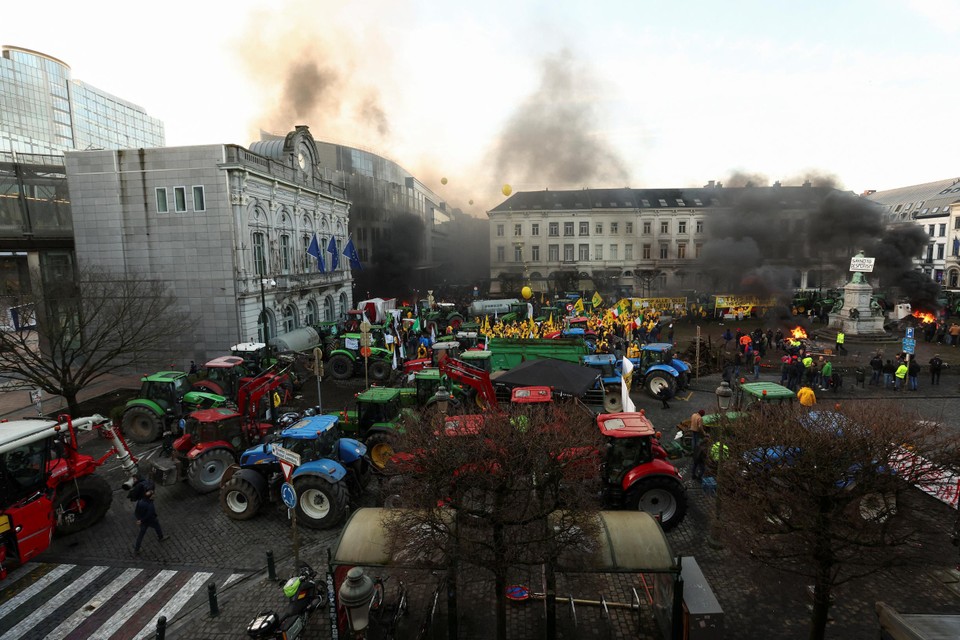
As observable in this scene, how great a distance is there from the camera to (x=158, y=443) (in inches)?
625

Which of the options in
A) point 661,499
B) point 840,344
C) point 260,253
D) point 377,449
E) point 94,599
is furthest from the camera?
point 260,253

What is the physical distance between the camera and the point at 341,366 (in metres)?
23.8

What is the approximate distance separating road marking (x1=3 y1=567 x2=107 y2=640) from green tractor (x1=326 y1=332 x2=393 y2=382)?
14.0 m

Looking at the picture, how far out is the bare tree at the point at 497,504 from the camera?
20.8 feet

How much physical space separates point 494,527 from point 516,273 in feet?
175

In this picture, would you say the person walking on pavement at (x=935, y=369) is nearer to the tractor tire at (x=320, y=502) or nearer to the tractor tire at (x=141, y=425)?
the tractor tire at (x=320, y=502)

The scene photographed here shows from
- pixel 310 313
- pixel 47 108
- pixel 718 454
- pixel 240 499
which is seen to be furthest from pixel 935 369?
pixel 47 108

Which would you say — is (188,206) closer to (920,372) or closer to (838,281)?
(920,372)

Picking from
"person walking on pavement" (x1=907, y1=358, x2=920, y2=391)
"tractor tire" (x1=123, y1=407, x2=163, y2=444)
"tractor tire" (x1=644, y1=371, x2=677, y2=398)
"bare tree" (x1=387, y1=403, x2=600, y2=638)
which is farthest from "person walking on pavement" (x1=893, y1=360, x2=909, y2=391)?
"tractor tire" (x1=123, y1=407, x2=163, y2=444)

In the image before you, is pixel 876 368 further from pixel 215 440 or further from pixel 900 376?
pixel 215 440

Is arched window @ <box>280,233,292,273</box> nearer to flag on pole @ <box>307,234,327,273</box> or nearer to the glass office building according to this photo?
flag on pole @ <box>307,234,327,273</box>

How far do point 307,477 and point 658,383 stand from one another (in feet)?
46.0

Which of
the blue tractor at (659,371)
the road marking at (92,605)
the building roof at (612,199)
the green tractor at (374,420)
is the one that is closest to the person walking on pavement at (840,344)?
the blue tractor at (659,371)

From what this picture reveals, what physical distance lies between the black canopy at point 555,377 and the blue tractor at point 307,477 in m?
6.47
